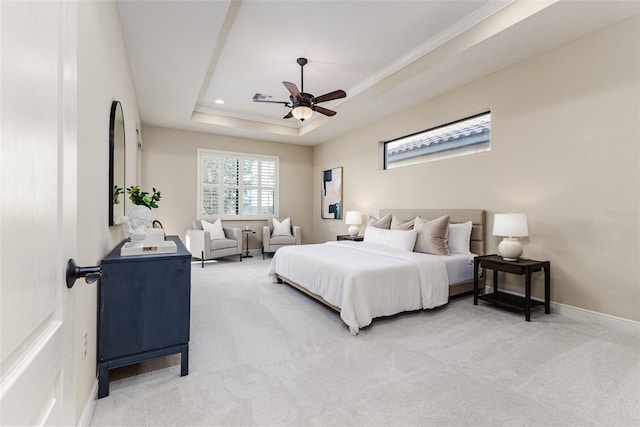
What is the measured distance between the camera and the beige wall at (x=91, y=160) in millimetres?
1518

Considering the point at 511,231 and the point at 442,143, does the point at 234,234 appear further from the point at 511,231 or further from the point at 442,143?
the point at 511,231

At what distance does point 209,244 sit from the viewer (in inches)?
228

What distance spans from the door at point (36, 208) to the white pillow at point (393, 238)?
3.76m

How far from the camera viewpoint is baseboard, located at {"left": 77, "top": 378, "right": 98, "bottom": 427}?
5.02 feet

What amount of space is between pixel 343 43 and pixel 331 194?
3888 mm

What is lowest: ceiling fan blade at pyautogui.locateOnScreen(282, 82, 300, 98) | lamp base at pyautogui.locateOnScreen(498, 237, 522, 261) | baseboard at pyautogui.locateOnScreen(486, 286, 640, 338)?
baseboard at pyautogui.locateOnScreen(486, 286, 640, 338)

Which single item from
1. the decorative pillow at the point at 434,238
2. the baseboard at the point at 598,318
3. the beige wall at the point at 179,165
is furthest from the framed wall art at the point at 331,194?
the baseboard at the point at 598,318

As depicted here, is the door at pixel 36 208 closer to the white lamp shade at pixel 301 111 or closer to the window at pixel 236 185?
the white lamp shade at pixel 301 111

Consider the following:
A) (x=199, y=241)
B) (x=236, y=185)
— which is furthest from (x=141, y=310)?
(x=236, y=185)

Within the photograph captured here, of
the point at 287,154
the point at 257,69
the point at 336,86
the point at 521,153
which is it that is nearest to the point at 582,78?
the point at 521,153

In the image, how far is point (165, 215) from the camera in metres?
6.43

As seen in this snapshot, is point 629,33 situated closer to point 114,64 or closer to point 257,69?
point 257,69

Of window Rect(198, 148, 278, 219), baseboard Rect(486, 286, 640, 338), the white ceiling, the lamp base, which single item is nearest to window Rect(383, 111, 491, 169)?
the white ceiling

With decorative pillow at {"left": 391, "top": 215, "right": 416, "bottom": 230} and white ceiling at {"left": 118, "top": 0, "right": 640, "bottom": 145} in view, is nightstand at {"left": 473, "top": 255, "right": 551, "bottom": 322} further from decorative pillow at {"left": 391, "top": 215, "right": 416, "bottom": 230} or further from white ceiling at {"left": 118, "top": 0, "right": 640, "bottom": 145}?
white ceiling at {"left": 118, "top": 0, "right": 640, "bottom": 145}
